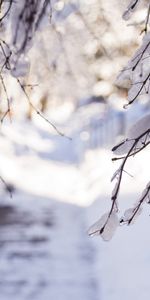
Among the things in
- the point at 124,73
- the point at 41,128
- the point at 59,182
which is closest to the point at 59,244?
the point at 59,182

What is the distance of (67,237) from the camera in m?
11.3

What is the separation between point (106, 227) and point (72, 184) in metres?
12.6

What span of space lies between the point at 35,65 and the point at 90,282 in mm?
7877

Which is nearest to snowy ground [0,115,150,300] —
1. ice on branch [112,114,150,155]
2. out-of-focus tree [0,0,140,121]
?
out-of-focus tree [0,0,140,121]

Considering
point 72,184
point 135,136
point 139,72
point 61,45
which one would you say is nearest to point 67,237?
point 61,45

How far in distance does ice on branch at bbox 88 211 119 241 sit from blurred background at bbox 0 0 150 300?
1.11 m

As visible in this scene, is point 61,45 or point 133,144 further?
point 61,45

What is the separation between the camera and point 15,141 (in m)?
22.3

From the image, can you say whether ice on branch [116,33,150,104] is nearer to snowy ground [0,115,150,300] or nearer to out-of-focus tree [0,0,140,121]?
out-of-focus tree [0,0,140,121]

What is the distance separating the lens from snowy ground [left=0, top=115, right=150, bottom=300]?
8.62m

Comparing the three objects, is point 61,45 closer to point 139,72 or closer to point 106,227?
point 139,72

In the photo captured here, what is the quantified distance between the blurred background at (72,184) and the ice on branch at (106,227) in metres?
1.11

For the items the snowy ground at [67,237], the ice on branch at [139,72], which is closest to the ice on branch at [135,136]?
the ice on branch at [139,72]

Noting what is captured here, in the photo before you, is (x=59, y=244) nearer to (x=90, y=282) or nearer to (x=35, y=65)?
(x=90, y=282)
